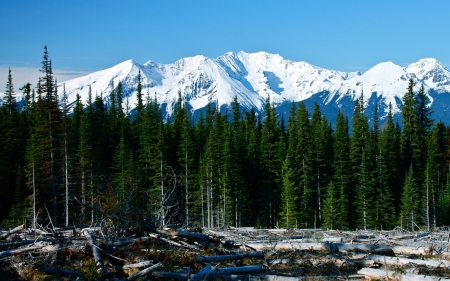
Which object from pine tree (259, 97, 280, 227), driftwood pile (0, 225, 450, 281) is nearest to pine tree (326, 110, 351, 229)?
pine tree (259, 97, 280, 227)

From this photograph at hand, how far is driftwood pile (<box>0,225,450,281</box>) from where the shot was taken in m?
8.93

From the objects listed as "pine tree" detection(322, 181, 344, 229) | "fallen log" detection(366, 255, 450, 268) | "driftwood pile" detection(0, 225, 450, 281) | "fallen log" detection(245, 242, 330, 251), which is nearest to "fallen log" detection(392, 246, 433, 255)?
"driftwood pile" detection(0, 225, 450, 281)

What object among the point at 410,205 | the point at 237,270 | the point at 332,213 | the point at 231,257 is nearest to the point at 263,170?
the point at 332,213

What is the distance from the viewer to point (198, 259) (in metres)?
10.1

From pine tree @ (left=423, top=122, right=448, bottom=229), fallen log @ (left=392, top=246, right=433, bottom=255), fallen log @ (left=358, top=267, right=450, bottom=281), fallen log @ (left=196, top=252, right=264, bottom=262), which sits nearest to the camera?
fallen log @ (left=358, top=267, right=450, bottom=281)

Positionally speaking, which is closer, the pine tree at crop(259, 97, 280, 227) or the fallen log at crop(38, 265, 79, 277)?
the fallen log at crop(38, 265, 79, 277)

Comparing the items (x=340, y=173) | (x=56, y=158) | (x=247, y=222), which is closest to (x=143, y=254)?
(x=56, y=158)

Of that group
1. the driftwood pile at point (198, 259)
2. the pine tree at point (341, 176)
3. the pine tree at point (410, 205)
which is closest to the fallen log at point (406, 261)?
the driftwood pile at point (198, 259)

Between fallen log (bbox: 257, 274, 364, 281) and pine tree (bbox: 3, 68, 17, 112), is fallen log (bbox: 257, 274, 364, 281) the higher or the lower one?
the lower one

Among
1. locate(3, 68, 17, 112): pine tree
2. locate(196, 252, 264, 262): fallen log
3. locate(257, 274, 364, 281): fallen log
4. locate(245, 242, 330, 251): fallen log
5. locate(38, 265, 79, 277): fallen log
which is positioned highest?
locate(3, 68, 17, 112): pine tree

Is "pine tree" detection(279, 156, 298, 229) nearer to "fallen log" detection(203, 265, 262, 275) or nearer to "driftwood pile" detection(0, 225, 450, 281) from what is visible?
"driftwood pile" detection(0, 225, 450, 281)

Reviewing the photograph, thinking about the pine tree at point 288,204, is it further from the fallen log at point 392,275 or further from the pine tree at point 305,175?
the fallen log at point 392,275

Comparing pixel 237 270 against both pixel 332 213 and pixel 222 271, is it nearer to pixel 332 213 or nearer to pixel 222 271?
pixel 222 271

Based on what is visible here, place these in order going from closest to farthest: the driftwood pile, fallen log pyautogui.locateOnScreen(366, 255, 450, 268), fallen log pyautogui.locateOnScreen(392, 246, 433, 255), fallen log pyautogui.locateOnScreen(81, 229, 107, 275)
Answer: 1. fallen log pyautogui.locateOnScreen(81, 229, 107, 275)
2. the driftwood pile
3. fallen log pyautogui.locateOnScreen(366, 255, 450, 268)
4. fallen log pyautogui.locateOnScreen(392, 246, 433, 255)
